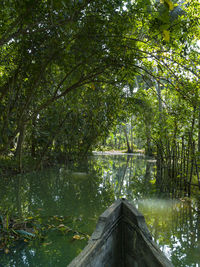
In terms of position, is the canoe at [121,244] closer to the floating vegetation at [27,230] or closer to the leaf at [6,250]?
the floating vegetation at [27,230]

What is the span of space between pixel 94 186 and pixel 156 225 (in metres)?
3.21

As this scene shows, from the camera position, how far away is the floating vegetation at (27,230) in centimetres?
278

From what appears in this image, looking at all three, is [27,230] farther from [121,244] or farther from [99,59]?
[99,59]

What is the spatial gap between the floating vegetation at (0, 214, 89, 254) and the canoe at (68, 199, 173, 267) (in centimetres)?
112

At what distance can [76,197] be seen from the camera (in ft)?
17.0

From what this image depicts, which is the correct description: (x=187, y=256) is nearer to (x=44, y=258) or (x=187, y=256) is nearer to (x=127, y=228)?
(x=127, y=228)

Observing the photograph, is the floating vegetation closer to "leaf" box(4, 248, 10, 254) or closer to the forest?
"leaf" box(4, 248, 10, 254)

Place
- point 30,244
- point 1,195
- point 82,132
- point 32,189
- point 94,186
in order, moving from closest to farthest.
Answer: point 30,244
point 1,195
point 32,189
point 94,186
point 82,132

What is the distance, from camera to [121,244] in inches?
76.3

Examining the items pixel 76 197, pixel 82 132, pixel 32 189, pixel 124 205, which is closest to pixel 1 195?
pixel 32 189

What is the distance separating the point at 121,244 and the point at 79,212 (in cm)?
225

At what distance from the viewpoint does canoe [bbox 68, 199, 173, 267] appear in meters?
1.43

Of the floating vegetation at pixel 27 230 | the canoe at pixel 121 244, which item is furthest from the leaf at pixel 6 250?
the canoe at pixel 121 244

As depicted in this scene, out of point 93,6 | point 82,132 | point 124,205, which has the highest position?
point 93,6
